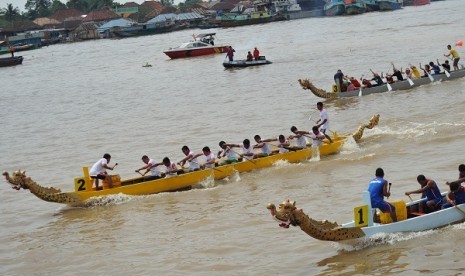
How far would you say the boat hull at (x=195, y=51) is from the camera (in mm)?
64438

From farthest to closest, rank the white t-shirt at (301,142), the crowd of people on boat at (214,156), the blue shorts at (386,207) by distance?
the white t-shirt at (301,142)
the crowd of people on boat at (214,156)
the blue shorts at (386,207)

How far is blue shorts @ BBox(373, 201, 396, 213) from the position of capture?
13303 mm

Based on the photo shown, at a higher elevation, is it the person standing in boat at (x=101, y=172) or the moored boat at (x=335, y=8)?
the moored boat at (x=335, y=8)

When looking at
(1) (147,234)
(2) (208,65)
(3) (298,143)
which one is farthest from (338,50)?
(1) (147,234)

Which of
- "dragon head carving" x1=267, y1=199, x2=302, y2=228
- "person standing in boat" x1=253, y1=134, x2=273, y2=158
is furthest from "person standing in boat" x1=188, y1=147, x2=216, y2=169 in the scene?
"dragon head carving" x1=267, y1=199, x2=302, y2=228

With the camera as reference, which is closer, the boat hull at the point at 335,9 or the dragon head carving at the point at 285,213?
the dragon head carving at the point at 285,213

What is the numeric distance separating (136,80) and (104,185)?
33.7m

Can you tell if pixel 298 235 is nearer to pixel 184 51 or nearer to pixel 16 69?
pixel 184 51

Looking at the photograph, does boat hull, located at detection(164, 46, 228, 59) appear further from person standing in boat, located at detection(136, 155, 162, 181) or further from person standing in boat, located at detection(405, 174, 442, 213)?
person standing in boat, located at detection(405, 174, 442, 213)

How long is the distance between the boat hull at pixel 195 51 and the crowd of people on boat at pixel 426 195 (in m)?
51.3

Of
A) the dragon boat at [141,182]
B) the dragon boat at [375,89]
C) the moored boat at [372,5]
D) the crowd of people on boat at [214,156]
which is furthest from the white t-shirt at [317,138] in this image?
the moored boat at [372,5]

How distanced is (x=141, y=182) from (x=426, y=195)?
8433 millimetres

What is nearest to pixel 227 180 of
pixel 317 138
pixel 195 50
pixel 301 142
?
pixel 301 142

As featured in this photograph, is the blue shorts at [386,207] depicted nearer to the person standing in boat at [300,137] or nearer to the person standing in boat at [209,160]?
the person standing in boat at [209,160]
